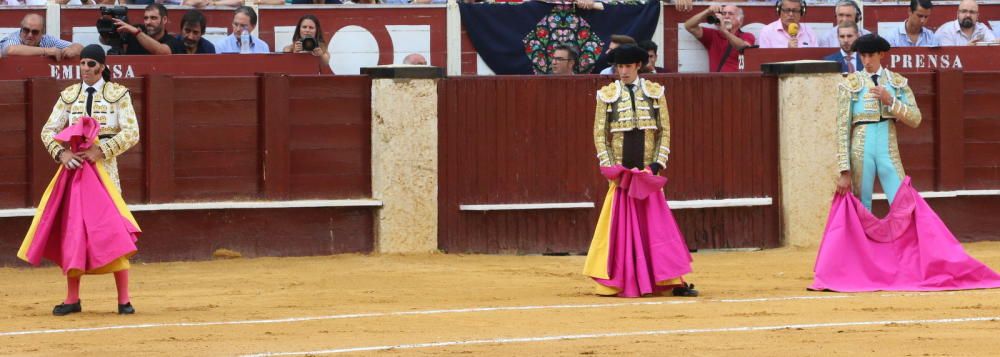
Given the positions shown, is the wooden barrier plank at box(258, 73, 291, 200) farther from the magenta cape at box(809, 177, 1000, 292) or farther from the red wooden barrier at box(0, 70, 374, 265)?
the magenta cape at box(809, 177, 1000, 292)

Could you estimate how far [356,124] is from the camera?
40.0ft

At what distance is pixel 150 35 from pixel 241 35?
0.69 m

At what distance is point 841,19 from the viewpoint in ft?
43.1

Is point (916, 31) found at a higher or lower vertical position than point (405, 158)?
higher

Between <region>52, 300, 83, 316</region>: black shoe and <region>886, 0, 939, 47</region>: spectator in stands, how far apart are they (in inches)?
286

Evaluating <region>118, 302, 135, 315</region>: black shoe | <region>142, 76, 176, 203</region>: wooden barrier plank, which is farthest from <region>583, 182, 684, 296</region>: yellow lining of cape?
<region>142, 76, 176, 203</region>: wooden barrier plank

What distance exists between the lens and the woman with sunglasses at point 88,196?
28.1ft

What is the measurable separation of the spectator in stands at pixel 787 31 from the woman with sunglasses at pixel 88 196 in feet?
20.2

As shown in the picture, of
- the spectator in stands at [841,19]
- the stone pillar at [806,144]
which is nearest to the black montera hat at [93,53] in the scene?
the stone pillar at [806,144]

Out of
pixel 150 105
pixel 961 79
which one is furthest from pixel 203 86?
pixel 961 79

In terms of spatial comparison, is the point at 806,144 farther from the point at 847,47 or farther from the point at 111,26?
the point at 111,26

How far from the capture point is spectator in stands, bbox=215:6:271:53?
12.7m

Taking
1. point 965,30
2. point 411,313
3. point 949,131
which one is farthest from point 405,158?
point 965,30

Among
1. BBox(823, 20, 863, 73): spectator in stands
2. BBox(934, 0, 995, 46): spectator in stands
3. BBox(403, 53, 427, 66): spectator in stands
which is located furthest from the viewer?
BBox(934, 0, 995, 46): spectator in stands
